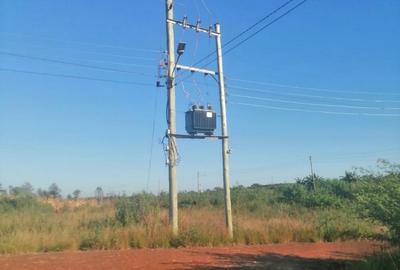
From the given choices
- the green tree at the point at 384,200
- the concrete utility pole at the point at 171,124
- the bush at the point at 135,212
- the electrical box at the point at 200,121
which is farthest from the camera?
the bush at the point at 135,212

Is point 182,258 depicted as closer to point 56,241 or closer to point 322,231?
point 56,241

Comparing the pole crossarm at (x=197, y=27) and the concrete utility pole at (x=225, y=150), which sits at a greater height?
the pole crossarm at (x=197, y=27)

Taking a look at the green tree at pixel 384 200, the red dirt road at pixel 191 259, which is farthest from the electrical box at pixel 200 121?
the green tree at pixel 384 200

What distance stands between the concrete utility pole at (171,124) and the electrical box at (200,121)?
65 centimetres

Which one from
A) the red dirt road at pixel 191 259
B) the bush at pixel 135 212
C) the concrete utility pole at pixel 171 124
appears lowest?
the red dirt road at pixel 191 259

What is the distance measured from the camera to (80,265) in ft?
41.4

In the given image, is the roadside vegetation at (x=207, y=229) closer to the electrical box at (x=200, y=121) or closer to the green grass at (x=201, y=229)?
the green grass at (x=201, y=229)

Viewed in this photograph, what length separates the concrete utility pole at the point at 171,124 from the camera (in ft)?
62.5

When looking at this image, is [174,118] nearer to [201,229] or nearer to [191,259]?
[201,229]

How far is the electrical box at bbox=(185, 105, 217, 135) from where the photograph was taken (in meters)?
19.8

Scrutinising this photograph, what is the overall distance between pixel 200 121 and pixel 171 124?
112cm

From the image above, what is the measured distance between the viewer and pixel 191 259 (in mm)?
13812

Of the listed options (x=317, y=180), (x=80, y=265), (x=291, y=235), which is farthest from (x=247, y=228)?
(x=317, y=180)

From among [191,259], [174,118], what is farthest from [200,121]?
[191,259]
